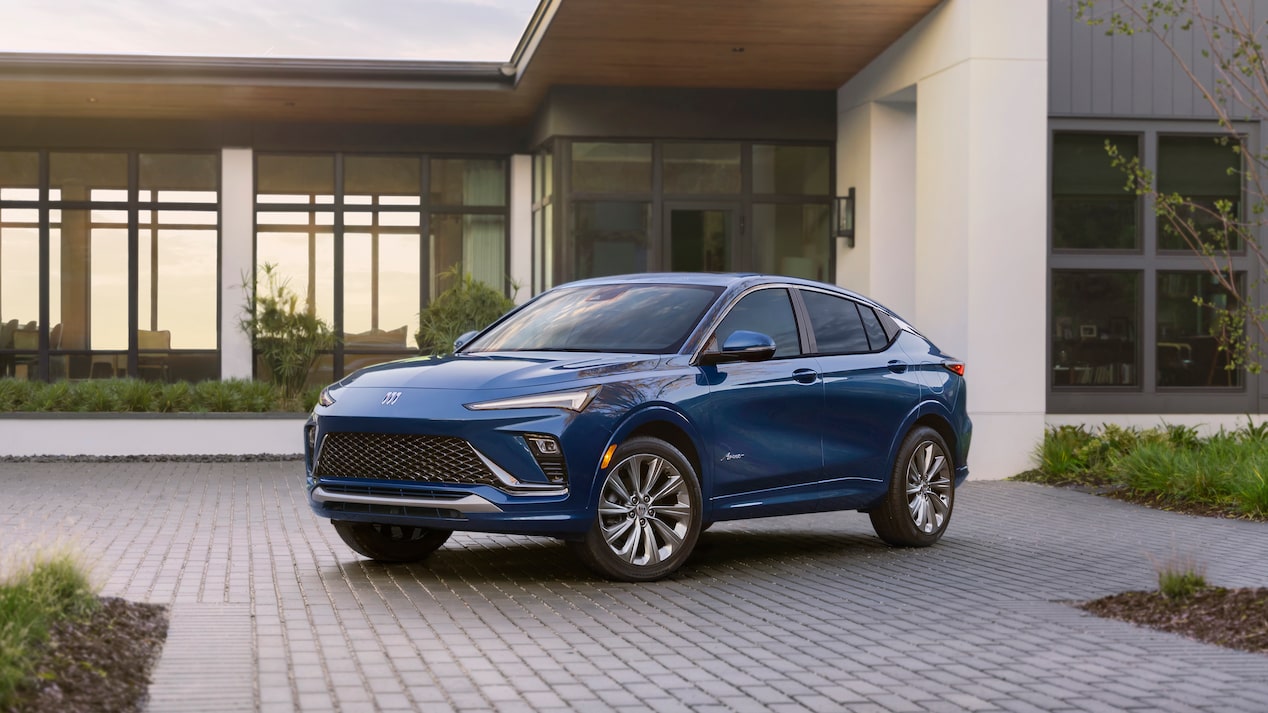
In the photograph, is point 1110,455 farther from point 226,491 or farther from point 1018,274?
point 226,491

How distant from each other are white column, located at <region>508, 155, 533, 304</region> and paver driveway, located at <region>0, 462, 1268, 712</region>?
39.5 feet

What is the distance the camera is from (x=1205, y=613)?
7.86m

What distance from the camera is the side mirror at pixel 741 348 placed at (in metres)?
9.37

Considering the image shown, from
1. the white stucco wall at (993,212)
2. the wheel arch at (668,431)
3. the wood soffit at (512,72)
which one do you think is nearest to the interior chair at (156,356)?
the wood soffit at (512,72)

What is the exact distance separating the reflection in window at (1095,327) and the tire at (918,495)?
772 centimetres

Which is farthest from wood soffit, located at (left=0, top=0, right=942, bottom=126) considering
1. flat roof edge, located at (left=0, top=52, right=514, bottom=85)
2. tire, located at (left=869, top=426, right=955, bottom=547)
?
tire, located at (left=869, top=426, right=955, bottom=547)

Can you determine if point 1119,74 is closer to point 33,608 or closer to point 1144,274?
point 1144,274

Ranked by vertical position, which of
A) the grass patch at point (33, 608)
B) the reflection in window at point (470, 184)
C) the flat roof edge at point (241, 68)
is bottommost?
the grass patch at point (33, 608)

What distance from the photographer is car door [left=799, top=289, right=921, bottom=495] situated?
33.9 feet

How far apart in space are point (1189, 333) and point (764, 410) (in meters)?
10.6

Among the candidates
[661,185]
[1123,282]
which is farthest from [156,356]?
[1123,282]

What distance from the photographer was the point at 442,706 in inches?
227

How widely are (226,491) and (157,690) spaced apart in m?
8.90

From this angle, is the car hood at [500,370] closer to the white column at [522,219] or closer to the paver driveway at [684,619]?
the paver driveway at [684,619]
